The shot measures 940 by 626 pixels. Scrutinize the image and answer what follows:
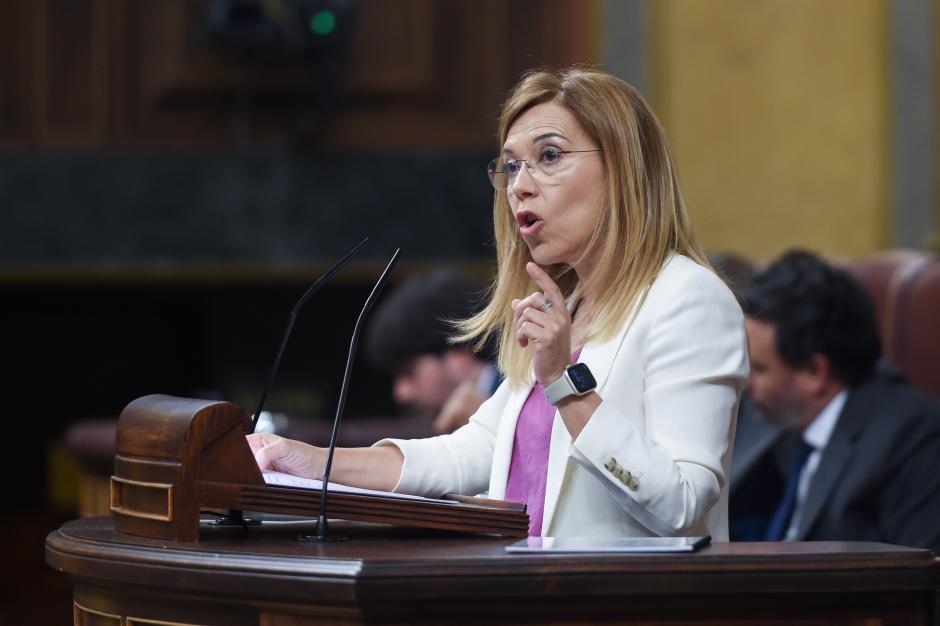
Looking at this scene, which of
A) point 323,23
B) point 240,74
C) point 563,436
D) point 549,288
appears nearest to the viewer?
point 549,288

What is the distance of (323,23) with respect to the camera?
5383mm

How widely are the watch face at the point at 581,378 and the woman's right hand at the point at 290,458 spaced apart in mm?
349

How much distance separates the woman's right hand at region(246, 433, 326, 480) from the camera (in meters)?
1.72

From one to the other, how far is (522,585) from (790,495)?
5.95ft

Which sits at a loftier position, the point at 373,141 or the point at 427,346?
the point at 373,141

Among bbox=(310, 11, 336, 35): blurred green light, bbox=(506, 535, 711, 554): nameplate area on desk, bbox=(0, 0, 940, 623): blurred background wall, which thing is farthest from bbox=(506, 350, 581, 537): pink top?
bbox=(310, 11, 336, 35): blurred green light

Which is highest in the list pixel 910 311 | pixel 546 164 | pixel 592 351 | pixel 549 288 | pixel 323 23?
pixel 323 23

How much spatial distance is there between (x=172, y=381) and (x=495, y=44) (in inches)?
82.9

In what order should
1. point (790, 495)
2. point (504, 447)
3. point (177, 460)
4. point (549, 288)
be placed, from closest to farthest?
point (177, 460), point (549, 288), point (504, 447), point (790, 495)

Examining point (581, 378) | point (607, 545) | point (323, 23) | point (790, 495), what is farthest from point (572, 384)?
point (323, 23)

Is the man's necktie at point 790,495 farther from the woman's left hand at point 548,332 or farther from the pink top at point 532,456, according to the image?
the woman's left hand at point 548,332

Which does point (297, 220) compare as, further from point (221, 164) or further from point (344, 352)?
point (344, 352)

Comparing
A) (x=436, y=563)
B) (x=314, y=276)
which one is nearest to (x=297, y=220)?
(x=314, y=276)

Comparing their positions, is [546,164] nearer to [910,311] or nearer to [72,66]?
[910,311]
